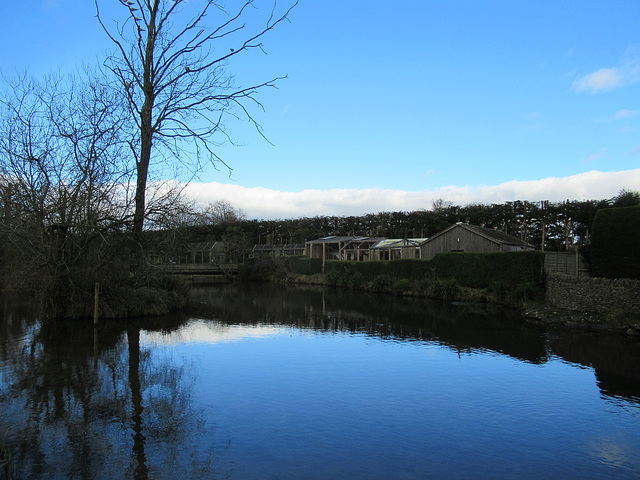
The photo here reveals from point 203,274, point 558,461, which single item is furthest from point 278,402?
point 203,274

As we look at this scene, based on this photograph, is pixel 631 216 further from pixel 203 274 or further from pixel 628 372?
pixel 203 274

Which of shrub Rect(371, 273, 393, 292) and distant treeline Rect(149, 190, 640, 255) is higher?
distant treeline Rect(149, 190, 640, 255)

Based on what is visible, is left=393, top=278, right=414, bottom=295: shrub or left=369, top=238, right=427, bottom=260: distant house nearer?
left=393, top=278, right=414, bottom=295: shrub

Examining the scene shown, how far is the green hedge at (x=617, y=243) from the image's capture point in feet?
47.9

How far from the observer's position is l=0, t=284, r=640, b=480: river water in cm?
522

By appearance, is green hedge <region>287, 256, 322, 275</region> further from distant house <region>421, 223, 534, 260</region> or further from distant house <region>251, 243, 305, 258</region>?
distant house <region>421, 223, 534, 260</region>

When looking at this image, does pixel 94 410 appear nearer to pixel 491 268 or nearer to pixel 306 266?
pixel 491 268

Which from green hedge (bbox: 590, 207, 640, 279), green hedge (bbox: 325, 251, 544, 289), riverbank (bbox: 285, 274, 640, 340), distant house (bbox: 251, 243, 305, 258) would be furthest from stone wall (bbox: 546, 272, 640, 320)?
distant house (bbox: 251, 243, 305, 258)

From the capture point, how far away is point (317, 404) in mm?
7352

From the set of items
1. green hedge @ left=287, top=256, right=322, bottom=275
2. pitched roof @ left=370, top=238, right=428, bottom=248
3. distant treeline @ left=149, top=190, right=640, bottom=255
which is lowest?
green hedge @ left=287, top=256, right=322, bottom=275

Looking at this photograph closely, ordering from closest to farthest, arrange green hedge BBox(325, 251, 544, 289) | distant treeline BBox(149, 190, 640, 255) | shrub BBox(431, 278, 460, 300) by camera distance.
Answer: green hedge BBox(325, 251, 544, 289) → shrub BBox(431, 278, 460, 300) → distant treeline BBox(149, 190, 640, 255)

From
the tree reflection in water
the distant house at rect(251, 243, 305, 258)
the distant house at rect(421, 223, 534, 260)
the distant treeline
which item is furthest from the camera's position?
the distant house at rect(251, 243, 305, 258)

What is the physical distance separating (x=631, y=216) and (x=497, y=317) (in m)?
5.79

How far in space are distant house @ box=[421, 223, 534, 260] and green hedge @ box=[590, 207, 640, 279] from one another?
10.6m
